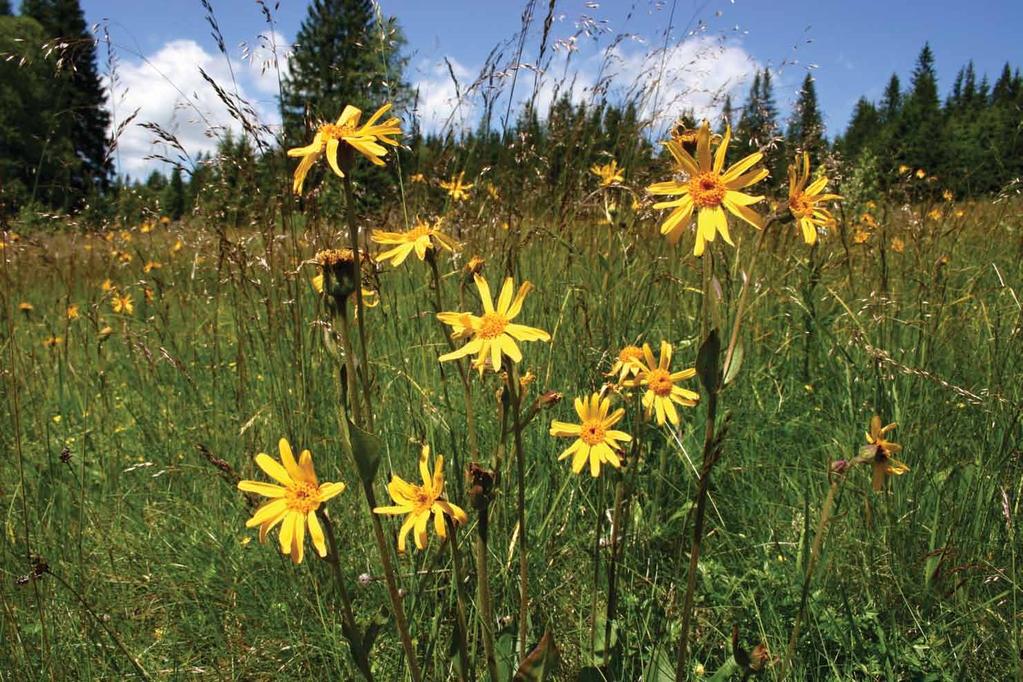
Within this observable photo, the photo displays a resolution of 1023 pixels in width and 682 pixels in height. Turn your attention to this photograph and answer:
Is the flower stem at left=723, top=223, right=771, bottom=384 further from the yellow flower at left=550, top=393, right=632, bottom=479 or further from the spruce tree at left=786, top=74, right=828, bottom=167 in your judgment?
the spruce tree at left=786, top=74, right=828, bottom=167

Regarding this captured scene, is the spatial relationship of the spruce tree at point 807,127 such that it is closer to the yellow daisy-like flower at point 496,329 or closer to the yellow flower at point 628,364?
the yellow flower at point 628,364

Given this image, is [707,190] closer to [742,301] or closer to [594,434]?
[742,301]

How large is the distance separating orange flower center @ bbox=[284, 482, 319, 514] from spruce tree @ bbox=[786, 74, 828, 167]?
2400 millimetres

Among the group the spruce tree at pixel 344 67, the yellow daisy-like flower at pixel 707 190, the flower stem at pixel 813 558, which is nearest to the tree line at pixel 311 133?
the spruce tree at pixel 344 67

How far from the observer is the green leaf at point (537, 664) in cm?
83

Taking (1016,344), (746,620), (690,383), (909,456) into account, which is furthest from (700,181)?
(1016,344)

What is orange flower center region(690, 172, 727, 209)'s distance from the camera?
87cm

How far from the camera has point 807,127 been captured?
9.71ft

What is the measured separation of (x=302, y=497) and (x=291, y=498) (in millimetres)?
16

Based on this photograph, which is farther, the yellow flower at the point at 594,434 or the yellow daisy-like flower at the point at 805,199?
the yellow flower at the point at 594,434

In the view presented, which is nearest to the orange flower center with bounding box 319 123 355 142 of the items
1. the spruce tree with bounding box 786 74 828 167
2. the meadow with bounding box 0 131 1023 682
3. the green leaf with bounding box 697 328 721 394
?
the meadow with bounding box 0 131 1023 682

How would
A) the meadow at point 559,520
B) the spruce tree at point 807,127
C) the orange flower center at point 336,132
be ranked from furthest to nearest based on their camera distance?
1. the spruce tree at point 807,127
2. the meadow at point 559,520
3. the orange flower center at point 336,132

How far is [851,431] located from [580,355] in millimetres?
758

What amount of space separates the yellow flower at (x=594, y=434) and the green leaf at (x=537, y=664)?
0.33 m
